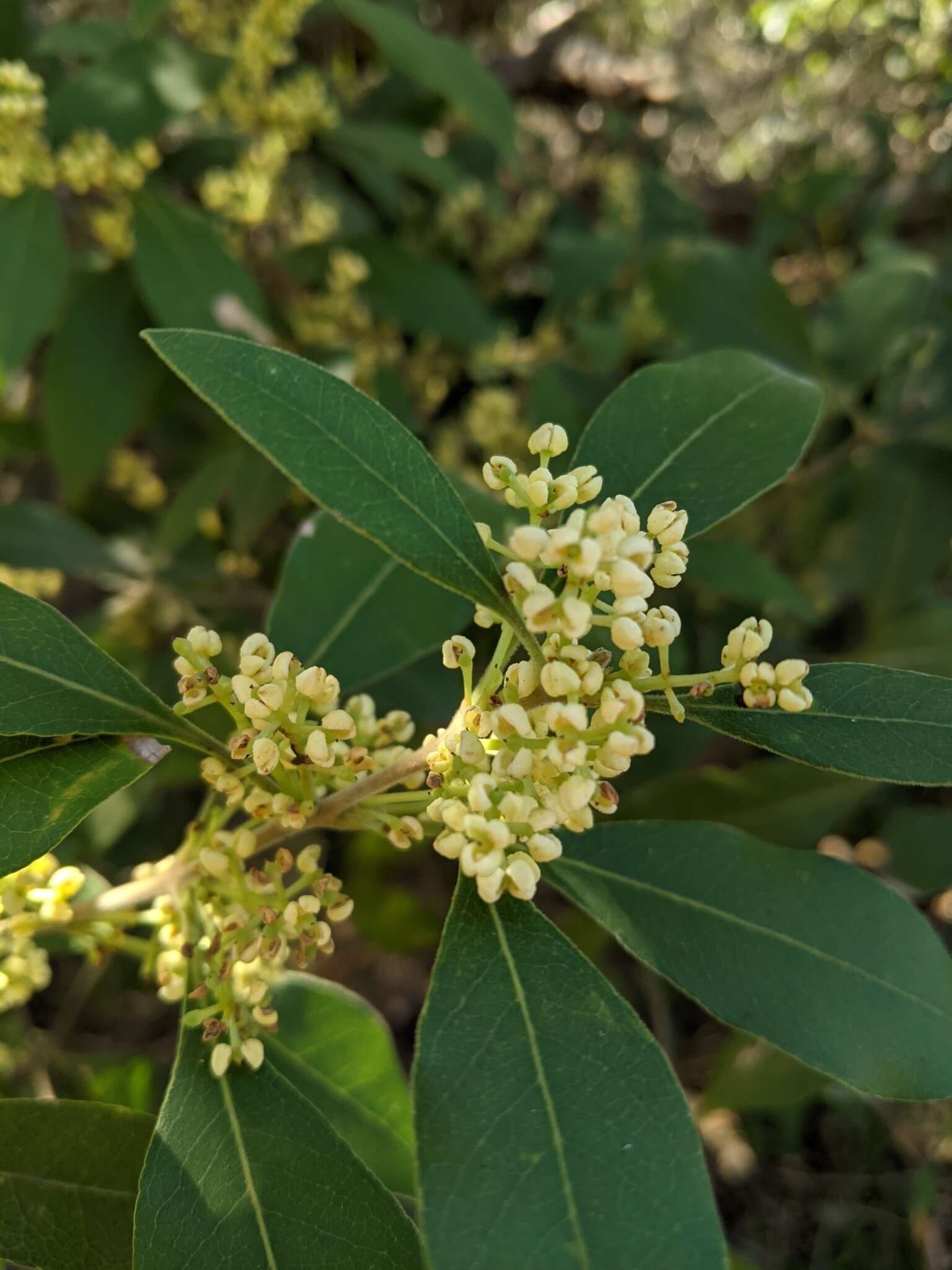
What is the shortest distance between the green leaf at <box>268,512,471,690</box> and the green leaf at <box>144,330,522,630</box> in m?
0.52

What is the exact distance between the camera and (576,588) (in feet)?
3.09

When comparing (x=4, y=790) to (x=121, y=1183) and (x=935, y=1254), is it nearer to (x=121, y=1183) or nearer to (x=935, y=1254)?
(x=121, y=1183)

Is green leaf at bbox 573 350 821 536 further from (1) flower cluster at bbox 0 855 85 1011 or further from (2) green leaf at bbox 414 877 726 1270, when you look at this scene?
(1) flower cluster at bbox 0 855 85 1011

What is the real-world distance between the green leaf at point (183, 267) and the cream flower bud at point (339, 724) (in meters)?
1.38

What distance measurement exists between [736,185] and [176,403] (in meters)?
2.72

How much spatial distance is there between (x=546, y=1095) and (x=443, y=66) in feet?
7.26

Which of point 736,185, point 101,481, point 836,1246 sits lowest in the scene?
point 836,1246

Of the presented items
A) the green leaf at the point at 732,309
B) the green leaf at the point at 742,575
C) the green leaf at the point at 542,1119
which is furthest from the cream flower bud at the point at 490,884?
the green leaf at the point at 732,309

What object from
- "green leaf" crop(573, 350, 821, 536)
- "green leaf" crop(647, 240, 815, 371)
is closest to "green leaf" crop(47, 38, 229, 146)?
"green leaf" crop(647, 240, 815, 371)

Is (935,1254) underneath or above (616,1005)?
underneath

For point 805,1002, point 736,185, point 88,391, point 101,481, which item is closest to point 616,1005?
point 805,1002

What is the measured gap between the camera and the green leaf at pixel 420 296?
266cm

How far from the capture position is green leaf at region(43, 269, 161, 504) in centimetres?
235

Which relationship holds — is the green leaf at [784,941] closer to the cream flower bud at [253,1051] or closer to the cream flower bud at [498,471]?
the cream flower bud at [253,1051]
